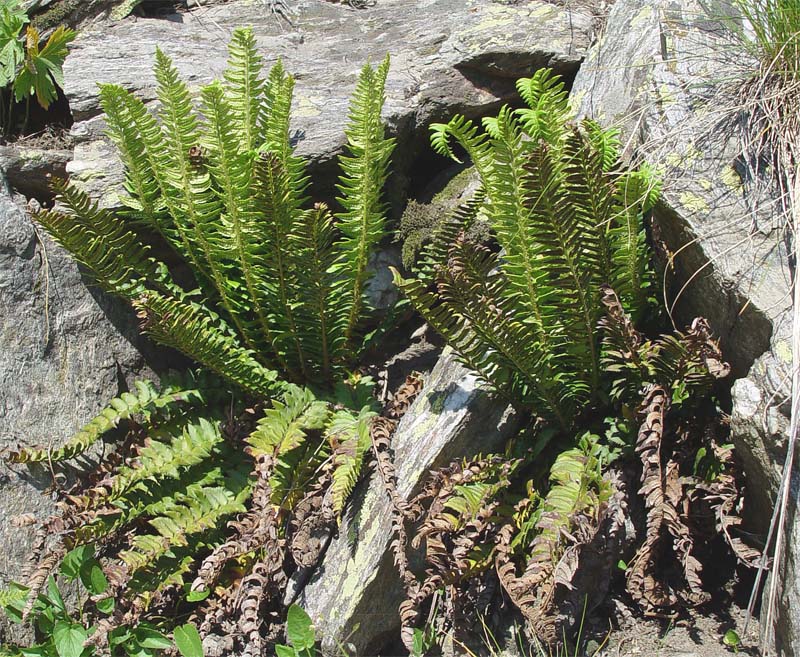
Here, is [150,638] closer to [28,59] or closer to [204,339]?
[204,339]

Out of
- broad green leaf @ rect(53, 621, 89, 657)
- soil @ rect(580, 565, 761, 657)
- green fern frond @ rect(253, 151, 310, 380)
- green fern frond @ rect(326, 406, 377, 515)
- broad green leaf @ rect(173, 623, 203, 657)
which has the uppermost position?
green fern frond @ rect(253, 151, 310, 380)

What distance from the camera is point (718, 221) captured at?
3.00m

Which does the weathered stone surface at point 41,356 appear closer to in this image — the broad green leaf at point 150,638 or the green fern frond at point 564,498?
the broad green leaf at point 150,638

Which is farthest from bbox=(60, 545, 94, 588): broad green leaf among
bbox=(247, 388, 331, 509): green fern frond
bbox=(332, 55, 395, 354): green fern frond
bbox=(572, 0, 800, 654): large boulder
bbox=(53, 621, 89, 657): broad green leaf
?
bbox=(572, 0, 800, 654): large boulder

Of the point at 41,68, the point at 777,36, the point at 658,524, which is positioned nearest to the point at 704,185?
the point at 777,36

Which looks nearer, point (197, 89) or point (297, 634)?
point (297, 634)

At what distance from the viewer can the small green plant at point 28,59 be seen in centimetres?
407

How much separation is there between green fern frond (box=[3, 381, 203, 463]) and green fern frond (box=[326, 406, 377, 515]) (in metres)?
0.69

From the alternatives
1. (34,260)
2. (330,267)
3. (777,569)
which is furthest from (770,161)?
(34,260)

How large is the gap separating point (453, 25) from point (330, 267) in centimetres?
176

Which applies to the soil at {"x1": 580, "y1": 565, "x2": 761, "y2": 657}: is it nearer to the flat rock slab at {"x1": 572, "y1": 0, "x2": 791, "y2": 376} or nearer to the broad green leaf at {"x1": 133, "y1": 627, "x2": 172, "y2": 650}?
the flat rock slab at {"x1": 572, "y1": 0, "x2": 791, "y2": 376}

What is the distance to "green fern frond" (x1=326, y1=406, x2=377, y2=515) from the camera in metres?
3.14

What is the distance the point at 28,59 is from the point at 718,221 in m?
3.25

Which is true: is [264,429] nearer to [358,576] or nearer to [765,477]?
[358,576]
